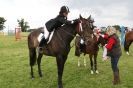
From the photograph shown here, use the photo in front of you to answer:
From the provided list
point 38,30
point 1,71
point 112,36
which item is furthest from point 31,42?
point 112,36

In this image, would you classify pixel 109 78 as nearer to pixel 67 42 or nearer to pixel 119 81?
pixel 119 81

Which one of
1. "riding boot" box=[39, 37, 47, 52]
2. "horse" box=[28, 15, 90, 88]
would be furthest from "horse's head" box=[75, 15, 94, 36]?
"riding boot" box=[39, 37, 47, 52]

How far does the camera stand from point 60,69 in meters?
11.4

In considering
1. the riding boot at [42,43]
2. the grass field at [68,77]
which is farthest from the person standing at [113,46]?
the riding boot at [42,43]

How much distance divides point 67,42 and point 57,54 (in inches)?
21.0

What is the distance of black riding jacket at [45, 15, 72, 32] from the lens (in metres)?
11.2

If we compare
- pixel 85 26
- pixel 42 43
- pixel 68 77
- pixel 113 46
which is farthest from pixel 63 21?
pixel 68 77

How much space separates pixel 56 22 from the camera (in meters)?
11.5

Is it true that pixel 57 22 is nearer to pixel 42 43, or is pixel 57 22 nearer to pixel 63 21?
pixel 63 21

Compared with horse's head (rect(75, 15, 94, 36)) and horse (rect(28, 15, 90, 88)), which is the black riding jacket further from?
horse's head (rect(75, 15, 94, 36))

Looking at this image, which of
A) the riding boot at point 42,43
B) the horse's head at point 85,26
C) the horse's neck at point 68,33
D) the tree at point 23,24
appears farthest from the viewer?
the tree at point 23,24

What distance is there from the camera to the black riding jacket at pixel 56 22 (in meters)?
11.2

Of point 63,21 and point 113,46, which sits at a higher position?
point 63,21

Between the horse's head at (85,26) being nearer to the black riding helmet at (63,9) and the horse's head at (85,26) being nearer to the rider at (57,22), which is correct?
the rider at (57,22)
